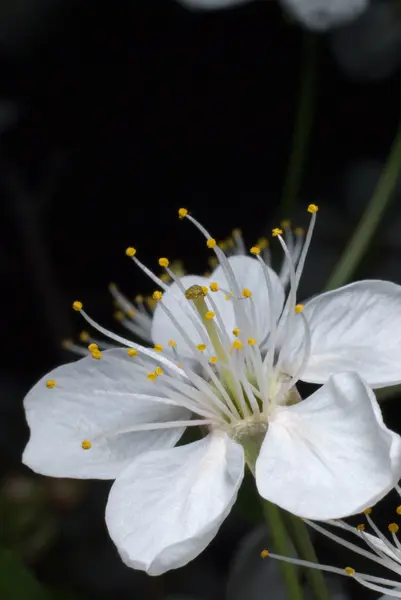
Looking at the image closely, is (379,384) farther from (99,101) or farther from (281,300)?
(99,101)

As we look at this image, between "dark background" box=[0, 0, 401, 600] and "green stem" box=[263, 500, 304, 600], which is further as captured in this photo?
"dark background" box=[0, 0, 401, 600]

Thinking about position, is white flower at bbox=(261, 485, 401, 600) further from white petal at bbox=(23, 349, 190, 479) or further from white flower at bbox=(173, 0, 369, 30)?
white flower at bbox=(173, 0, 369, 30)

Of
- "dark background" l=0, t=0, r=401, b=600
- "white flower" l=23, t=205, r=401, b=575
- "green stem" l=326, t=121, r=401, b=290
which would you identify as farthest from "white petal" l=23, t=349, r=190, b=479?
"dark background" l=0, t=0, r=401, b=600

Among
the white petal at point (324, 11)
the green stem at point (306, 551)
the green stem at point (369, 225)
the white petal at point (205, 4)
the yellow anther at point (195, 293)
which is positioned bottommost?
the green stem at point (306, 551)

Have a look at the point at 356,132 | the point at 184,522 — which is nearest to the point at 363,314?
the point at 184,522

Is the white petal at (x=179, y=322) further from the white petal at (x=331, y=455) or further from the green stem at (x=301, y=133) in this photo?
the green stem at (x=301, y=133)

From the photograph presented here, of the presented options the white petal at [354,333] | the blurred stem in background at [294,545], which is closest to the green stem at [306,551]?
the blurred stem in background at [294,545]
